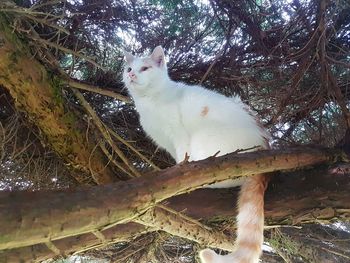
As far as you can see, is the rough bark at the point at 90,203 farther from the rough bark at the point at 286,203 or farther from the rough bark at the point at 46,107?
the rough bark at the point at 46,107

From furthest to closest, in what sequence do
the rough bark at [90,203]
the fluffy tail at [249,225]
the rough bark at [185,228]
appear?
the rough bark at [185,228] < the fluffy tail at [249,225] < the rough bark at [90,203]

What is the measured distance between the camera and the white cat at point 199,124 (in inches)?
75.4

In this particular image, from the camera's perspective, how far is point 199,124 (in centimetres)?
242

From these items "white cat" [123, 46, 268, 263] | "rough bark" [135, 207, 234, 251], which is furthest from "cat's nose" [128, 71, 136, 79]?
"rough bark" [135, 207, 234, 251]

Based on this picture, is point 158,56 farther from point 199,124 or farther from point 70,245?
point 70,245

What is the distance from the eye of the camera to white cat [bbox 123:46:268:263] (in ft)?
6.28

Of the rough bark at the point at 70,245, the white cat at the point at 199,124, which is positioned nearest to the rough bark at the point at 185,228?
the rough bark at the point at 70,245

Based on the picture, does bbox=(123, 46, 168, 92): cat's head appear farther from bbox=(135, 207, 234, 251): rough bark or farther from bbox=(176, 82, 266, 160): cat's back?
bbox=(135, 207, 234, 251): rough bark

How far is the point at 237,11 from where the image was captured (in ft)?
8.16

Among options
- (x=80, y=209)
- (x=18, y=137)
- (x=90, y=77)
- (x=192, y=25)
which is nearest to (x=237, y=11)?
(x=192, y=25)

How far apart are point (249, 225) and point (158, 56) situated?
1.27 m

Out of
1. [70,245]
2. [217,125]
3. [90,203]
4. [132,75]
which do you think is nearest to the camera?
[90,203]

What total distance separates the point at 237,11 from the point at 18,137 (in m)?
1.37

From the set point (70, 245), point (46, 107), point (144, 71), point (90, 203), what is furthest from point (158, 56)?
point (90, 203)
